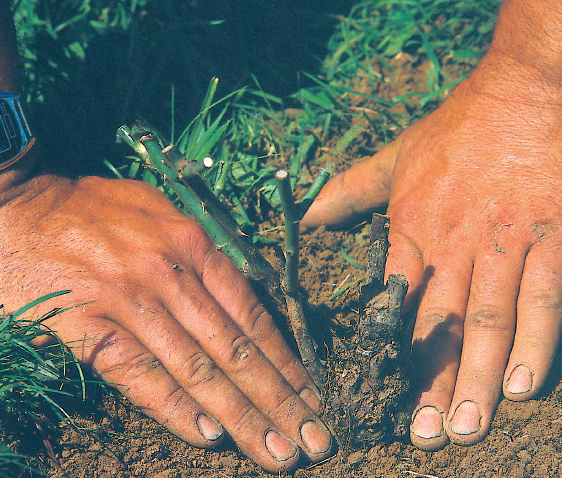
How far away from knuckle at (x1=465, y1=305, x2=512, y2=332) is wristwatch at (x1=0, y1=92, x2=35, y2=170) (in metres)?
2.07

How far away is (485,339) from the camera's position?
178 centimetres

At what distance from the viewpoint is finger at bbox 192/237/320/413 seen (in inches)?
74.0

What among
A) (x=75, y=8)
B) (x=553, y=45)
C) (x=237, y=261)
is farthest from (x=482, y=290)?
(x=75, y=8)

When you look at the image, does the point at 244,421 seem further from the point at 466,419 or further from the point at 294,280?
the point at 466,419

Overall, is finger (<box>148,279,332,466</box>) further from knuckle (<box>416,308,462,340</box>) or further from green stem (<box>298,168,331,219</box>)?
green stem (<box>298,168,331,219</box>)

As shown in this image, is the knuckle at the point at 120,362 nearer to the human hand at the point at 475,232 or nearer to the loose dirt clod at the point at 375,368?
the loose dirt clod at the point at 375,368

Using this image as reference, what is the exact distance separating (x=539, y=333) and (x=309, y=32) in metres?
2.25

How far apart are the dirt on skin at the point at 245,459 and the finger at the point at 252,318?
287 millimetres

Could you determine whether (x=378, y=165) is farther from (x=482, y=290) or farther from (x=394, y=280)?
(x=394, y=280)

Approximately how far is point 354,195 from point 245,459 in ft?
4.21

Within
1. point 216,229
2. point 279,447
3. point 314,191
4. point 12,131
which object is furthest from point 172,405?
point 12,131

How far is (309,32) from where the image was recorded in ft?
9.86

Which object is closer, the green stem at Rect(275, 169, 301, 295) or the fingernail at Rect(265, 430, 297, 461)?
the green stem at Rect(275, 169, 301, 295)

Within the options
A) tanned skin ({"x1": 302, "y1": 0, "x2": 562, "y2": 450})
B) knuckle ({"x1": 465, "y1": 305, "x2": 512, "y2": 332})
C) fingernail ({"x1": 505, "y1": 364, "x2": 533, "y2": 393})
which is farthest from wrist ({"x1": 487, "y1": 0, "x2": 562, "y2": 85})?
fingernail ({"x1": 505, "y1": 364, "x2": 533, "y2": 393})
